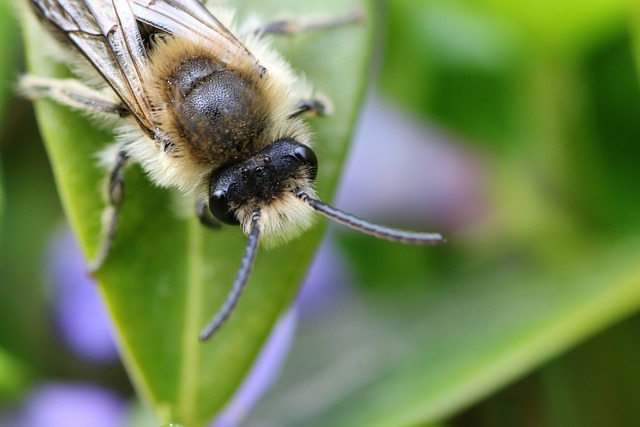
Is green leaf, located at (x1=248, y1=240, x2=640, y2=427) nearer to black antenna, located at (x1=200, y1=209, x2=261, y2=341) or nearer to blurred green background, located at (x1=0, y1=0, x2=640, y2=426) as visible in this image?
blurred green background, located at (x1=0, y1=0, x2=640, y2=426)

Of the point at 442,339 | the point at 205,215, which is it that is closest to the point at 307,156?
the point at 205,215

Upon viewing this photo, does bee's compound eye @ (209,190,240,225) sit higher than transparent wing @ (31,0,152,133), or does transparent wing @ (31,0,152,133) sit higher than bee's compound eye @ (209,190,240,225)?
transparent wing @ (31,0,152,133)

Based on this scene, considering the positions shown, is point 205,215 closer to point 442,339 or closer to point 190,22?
point 190,22

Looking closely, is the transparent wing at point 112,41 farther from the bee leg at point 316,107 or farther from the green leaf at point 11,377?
the green leaf at point 11,377

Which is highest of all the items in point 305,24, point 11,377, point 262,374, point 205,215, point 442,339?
point 305,24

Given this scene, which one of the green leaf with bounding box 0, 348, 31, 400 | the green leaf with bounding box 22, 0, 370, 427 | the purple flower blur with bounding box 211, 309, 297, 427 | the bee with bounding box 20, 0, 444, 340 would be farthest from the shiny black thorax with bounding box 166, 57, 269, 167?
the green leaf with bounding box 0, 348, 31, 400

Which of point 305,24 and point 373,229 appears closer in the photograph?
point 373,229

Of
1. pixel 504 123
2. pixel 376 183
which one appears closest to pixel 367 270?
pixel 376 183
